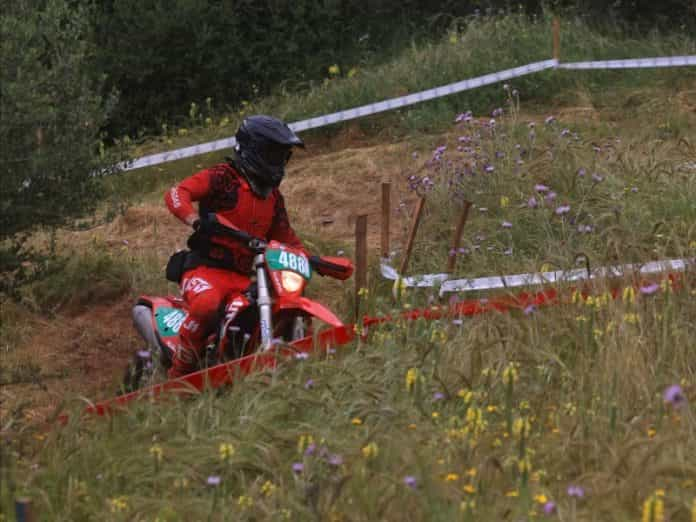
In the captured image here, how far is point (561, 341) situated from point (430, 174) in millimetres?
4712

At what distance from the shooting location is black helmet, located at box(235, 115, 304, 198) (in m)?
6.68

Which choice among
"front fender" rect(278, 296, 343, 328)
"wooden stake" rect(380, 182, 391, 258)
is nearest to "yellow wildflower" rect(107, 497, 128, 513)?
"front fender" rect(278, 296, 343, 328)

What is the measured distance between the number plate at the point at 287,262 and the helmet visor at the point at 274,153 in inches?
30.8

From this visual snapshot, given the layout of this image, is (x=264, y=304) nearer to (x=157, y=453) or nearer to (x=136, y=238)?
(x=157, y=453)

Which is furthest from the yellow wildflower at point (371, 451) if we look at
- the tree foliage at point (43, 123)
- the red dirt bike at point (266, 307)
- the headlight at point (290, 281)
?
the tree foliage at point (43, 123)

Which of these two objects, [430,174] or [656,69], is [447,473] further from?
[656,69]

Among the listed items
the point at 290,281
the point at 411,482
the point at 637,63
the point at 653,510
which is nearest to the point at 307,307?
the point at 290,281

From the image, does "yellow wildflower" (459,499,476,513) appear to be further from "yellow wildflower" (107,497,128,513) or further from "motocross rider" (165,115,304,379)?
"motocross rider" (165,115,304,379)

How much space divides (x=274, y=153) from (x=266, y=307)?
1.06 metres

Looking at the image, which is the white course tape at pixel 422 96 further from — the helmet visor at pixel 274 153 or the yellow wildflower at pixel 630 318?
the yellow wildflower at pixel 630 318

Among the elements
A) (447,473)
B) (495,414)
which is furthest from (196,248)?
(447,473)

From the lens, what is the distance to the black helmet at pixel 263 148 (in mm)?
6680

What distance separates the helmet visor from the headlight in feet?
2.95

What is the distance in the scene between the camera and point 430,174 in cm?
1055
